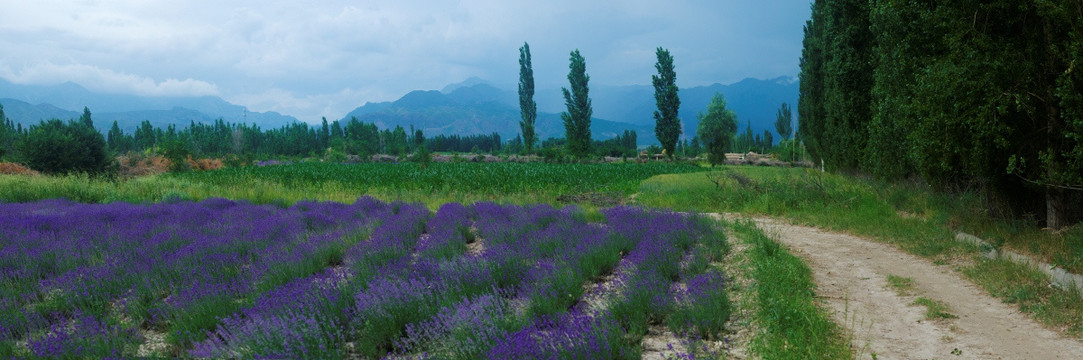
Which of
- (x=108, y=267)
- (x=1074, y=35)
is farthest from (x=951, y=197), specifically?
(x=108, y=267)

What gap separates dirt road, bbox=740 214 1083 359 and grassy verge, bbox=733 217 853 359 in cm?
23

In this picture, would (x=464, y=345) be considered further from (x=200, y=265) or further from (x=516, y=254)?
(x=200, y=265)

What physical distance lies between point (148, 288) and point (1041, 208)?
12.6m

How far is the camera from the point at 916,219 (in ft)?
35.8

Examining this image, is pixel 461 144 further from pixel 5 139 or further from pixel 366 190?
pixel 366 190

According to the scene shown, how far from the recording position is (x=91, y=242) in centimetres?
873

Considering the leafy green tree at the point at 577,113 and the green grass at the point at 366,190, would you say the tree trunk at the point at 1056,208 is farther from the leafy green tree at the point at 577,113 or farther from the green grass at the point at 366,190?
the leafy green tree at the point at 577,113

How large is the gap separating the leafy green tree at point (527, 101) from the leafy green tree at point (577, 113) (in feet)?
31.1

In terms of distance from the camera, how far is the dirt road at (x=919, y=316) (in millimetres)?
4750

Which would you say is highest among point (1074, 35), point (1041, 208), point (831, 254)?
point (1074, 35)

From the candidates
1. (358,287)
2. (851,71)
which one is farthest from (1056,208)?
(851,71)

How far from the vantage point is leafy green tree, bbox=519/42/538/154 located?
65.4 metres

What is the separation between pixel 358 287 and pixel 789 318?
4.21 m

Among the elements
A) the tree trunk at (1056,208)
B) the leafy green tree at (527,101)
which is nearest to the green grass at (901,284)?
the tree trunk at (1056,208)
